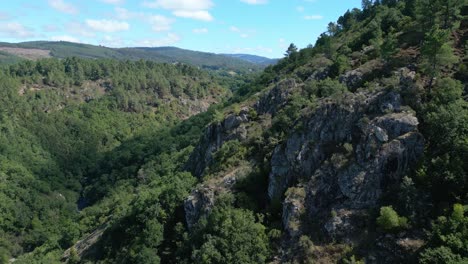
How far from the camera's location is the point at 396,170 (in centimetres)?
4197

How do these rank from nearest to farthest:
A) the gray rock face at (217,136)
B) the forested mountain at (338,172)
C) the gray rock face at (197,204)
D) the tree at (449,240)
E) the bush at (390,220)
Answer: the tree at (449,240)
the bush at (390,220)
the forested mountain at (338,172)
the gray rock face at (197,204)
the gray rock face at (217,136)

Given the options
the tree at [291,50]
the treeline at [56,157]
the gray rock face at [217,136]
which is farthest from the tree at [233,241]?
the tree at [291,50]

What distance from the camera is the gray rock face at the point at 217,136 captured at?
221 feet

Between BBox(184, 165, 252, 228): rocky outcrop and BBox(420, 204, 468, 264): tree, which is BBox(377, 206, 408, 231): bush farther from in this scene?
BBox(184, 165, 252, 228): rocky outcrop

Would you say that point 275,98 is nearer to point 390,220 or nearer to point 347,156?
point 347,156

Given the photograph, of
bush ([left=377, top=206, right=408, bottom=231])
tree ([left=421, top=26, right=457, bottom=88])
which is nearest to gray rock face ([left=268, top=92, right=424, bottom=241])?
bush ([left=377, top=206, right=408, bottom=231])

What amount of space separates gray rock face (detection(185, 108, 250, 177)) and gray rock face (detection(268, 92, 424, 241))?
16.1 meters

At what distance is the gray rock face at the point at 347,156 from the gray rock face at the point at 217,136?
1607 cm

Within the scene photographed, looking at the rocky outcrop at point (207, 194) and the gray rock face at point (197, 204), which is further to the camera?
the rocky outcrop at point (207, 194)

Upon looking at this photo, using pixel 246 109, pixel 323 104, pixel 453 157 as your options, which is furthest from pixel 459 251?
pixel 246 109

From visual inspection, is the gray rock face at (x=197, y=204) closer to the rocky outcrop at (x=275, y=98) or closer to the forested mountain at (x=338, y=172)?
the forested mountain at (x=338, y=172)

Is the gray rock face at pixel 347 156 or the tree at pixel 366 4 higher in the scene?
the tree at pixel 366 4

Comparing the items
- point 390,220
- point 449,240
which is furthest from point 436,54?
point 449,240

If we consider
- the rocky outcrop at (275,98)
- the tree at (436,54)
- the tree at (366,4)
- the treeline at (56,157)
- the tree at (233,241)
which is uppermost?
the tree at (366,4)
